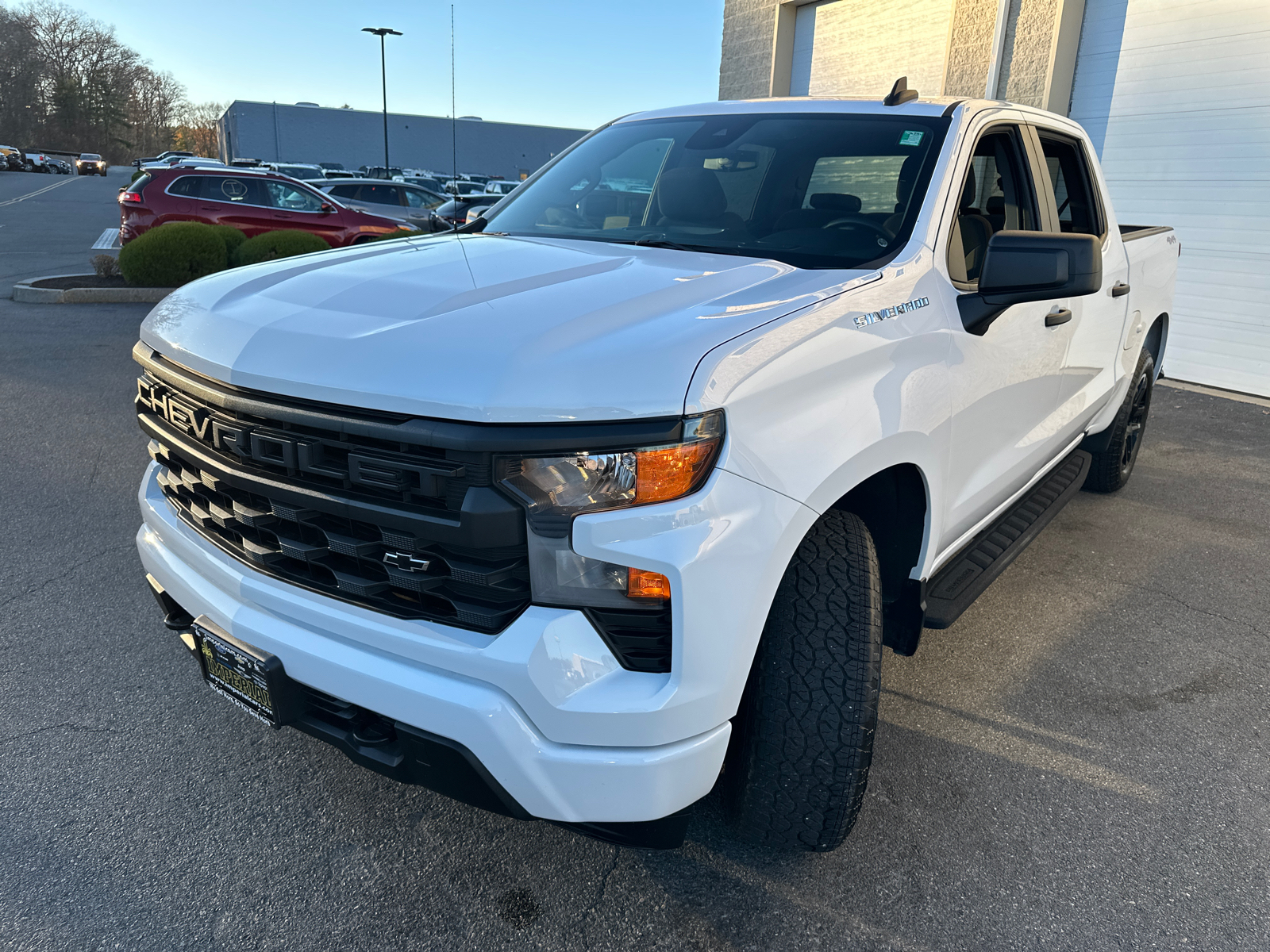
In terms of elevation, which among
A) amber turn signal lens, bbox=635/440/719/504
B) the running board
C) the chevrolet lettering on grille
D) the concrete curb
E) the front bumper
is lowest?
the concrete curb

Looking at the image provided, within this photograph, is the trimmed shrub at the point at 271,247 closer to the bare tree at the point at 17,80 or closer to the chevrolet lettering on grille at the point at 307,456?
the chevrolet lettering on grille at the point at 307,456

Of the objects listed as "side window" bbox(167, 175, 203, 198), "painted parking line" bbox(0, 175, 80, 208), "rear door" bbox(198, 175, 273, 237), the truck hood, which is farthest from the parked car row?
the truck hood

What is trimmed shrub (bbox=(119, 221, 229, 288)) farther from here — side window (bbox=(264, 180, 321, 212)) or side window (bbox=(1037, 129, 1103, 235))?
side window (bbox=(1037, 129, 1103, 235))

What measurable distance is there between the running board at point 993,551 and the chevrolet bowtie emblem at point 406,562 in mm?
1469

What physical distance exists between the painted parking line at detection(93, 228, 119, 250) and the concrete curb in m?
7.55

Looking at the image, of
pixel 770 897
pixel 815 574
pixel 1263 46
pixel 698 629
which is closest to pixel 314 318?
pixel 698 629

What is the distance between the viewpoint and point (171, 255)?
1122 cm

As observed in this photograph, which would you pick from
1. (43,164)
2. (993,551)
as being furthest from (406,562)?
(43,164)

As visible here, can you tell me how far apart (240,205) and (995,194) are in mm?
13370

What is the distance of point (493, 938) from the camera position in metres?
1.98

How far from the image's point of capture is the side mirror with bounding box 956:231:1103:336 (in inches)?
91.2

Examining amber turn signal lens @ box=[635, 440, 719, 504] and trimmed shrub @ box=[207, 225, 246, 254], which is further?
trimmed shrub @ box=[207, 225, 246, 254]

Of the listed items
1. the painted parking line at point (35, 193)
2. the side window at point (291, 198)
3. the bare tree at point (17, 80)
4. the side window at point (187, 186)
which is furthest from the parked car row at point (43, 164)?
the side window at point (291, 198)

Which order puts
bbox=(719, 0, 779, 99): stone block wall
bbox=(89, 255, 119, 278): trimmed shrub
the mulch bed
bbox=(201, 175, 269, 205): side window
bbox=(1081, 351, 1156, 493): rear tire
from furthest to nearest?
bbox=(201, 175, 269, 205): side window, bbox=(719, 0, 779, 99): stone block wall, bbox=(89, 255, 119, 278): trimmed shrub, the mulch bed, bbox=(1081, 351, 1156, 493): rear tire
